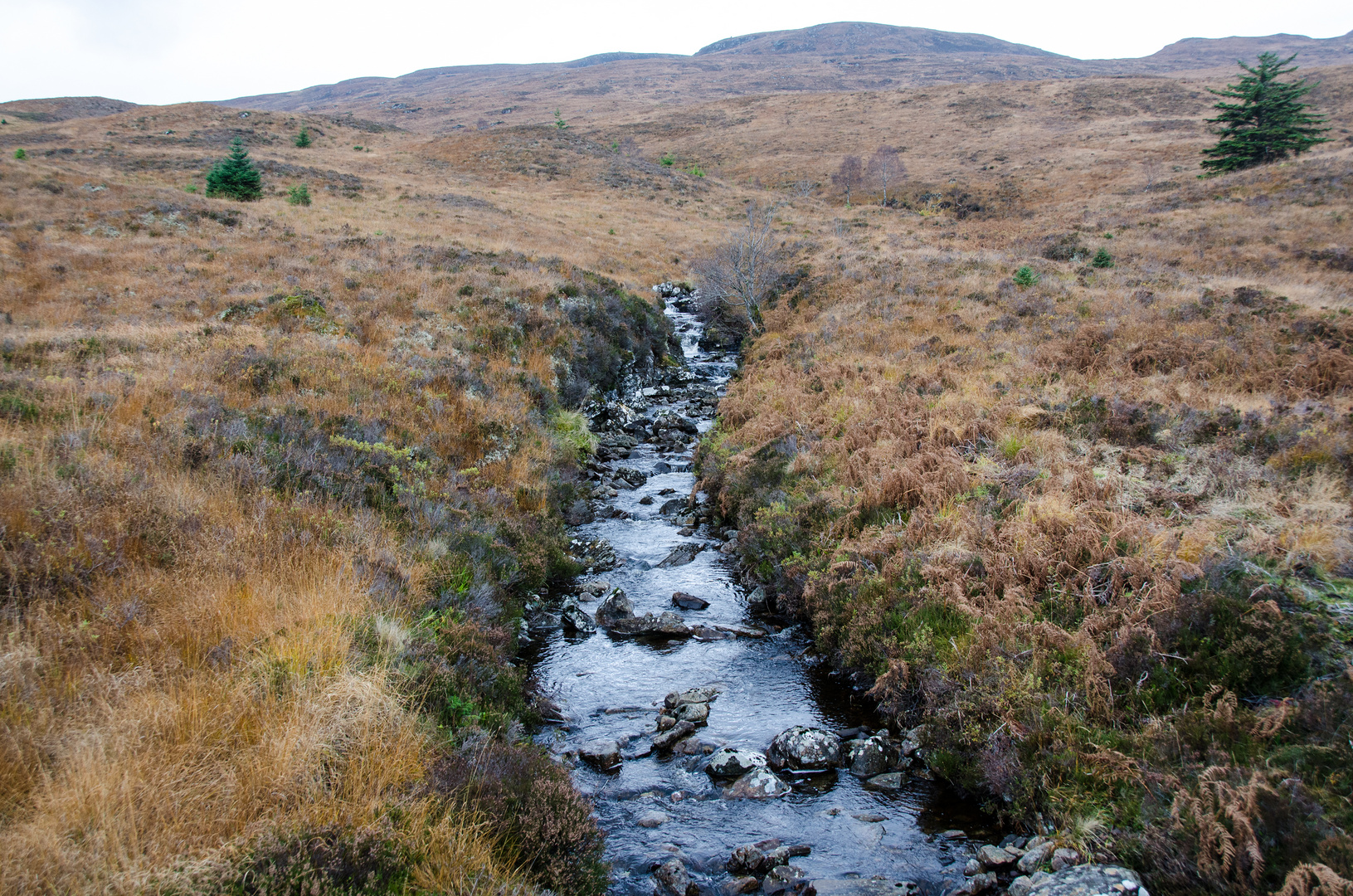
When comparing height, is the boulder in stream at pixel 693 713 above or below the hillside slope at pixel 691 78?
below

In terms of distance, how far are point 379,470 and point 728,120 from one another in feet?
341

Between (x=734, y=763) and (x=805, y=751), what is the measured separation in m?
0.74

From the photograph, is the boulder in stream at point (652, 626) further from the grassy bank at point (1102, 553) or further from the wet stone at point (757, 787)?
the wet stone at point (757, 787)

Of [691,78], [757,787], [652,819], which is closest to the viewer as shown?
[652,819]

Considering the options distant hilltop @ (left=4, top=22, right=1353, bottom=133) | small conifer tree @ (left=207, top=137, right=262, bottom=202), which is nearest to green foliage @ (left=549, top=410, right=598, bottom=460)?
small conifer tree @ (left=207, top=137, right=262, bottom=202)

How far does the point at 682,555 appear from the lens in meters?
11.2

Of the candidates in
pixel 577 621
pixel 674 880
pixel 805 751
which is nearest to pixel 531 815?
pixel 674 880

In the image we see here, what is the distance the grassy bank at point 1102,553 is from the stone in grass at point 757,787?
1.58 meters

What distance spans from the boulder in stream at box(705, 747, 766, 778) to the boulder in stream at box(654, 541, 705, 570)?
4509 millimetres

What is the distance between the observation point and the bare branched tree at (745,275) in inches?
1039

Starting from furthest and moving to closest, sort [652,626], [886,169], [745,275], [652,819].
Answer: [886,169] < [745,275] < [652,626] < [652,819]

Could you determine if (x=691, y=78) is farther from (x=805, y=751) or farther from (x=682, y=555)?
(x=805, y=751)

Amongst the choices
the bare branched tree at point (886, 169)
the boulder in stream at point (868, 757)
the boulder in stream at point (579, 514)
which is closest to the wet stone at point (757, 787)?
the boulder in stream at point (868, 757)

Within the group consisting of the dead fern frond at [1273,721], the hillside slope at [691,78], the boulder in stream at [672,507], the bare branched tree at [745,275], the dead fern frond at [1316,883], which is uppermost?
the hillside slope at [691,78]
